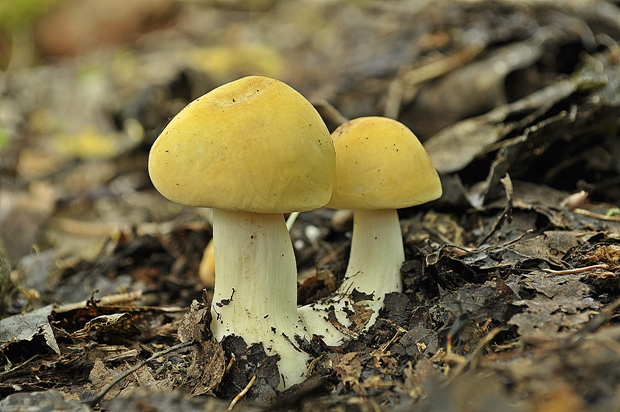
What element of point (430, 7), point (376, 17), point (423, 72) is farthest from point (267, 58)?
point (423, 72)

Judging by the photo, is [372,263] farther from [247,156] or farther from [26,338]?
[26,338]

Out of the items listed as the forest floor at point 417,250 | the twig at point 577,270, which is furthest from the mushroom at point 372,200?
the twig at point 577,270

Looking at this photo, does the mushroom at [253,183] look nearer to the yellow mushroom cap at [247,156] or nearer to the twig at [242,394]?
the yellow mushroom cap at [247,156]

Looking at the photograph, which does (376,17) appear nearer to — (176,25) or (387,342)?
(176,25)

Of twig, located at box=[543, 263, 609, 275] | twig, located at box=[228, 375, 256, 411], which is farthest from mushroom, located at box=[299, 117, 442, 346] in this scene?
twig, located at box=[543, 263, 609, 275]

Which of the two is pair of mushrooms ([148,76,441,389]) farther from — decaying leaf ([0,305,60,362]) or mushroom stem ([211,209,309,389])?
decaying leaf ([0,305,60,362])

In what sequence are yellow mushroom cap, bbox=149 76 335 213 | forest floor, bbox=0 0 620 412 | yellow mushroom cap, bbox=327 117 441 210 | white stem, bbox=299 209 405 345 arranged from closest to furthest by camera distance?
forest floor, bbox=0 0 620 412 → yellow mushroom cap, bbox=149 76 335 213 → yellow mushroom cap, bbox=327 117 441 210 → white stem, bbox=299 209 405 345
